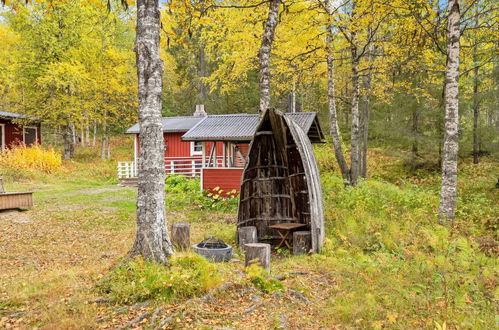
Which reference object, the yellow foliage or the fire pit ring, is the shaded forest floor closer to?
the fire pit ring

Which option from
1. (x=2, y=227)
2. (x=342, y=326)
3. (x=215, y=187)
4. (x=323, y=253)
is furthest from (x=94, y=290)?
(x=215, y=187)

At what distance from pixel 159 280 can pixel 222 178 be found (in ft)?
36.8

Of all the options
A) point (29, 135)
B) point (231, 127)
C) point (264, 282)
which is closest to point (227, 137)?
point (231, 127)

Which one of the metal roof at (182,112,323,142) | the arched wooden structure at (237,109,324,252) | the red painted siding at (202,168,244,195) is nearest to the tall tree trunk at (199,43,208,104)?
the metal roof at (182,112,323,142)

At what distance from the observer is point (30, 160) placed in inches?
858

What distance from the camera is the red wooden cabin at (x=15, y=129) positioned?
2548 centimetres

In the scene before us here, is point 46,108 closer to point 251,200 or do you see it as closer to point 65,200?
point 65,200

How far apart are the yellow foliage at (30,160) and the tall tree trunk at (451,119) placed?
69.1 ft

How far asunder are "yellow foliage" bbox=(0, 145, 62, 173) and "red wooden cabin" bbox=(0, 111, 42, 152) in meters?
3.46

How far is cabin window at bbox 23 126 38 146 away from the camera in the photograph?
27.8 m

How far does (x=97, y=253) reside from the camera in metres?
8.08

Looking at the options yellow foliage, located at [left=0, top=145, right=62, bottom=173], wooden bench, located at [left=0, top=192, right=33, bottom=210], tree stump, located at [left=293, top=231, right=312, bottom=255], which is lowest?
tree stump, located at [left=293, top=231, right=312, bottom=255]

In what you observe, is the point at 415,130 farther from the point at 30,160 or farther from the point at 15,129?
the point at 15,129

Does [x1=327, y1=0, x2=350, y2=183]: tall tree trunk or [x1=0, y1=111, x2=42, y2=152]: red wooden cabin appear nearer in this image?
Result: [x1=327, y1=0, x2=350, y2=183]: tall tree trunk
